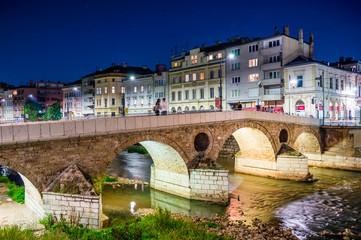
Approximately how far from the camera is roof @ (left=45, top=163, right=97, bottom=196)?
13.2 metres

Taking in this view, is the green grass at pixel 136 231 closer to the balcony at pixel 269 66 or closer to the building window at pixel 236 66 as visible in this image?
the balcony at pixel 269 66

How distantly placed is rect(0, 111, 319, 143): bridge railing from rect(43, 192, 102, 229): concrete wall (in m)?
2.75

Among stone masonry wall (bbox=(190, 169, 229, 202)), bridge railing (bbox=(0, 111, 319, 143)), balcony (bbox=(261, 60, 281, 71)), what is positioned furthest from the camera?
balcony (bbox=(261, 60, 281, 71))

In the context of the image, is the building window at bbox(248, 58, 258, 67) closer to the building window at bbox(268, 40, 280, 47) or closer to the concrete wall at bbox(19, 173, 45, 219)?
the building window at bbox(268, 40, 280, 47)

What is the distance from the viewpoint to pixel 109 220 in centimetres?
1505

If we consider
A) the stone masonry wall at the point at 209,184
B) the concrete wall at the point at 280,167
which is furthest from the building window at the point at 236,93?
the stone masonry wall at the point at 209,184

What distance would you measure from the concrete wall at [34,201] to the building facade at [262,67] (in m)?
27.3

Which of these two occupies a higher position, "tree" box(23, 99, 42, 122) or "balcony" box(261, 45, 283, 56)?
"balcony" box(261, 45, 283, 56)

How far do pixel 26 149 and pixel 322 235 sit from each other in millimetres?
13487

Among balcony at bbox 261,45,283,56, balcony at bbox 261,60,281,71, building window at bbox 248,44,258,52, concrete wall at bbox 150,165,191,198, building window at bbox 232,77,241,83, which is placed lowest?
concrete wall at bbox 150,165,191,198

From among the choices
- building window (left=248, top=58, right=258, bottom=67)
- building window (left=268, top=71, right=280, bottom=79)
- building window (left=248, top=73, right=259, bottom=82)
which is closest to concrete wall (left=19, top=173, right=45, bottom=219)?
building window (left=268, top=71, right=280, bottom=79)

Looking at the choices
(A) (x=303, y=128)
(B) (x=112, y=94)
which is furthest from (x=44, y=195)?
(B) (x=112, y=94)

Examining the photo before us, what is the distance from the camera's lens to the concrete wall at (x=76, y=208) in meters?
12.9

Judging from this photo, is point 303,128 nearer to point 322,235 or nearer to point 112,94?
point 322,235
